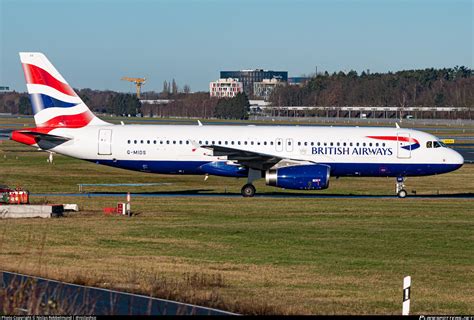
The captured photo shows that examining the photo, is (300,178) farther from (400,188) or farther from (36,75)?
(36,75)

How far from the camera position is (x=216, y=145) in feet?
171

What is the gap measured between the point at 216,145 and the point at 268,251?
62.9 ft

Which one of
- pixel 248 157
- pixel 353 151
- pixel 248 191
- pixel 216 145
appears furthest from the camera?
pixel 353 151

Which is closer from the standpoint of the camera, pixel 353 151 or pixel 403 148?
pixel 353 151

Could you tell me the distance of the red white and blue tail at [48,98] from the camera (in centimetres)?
5294

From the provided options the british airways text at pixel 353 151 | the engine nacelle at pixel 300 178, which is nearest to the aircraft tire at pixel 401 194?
the british airways text at pixel 353 151

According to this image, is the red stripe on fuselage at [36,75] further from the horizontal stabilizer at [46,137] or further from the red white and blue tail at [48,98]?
the horizontal stabilizer at [46,137]

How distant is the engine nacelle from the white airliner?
0.51 m

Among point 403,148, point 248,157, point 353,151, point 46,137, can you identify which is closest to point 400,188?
point 403,148

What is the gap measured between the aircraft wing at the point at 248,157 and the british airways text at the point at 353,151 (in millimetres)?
2505

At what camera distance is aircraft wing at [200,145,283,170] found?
167ft

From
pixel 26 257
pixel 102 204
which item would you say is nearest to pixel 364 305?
pixel 26 257

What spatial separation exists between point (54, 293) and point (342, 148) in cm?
3163

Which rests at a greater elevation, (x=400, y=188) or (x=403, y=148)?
(x=403, y=148)
